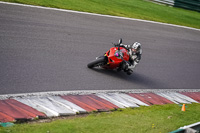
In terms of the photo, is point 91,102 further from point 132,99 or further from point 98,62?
point 98,62

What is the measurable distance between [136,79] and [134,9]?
9.66 metres

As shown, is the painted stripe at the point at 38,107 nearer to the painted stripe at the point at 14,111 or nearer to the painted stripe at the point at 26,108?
the painted stripe at the point at 26,108

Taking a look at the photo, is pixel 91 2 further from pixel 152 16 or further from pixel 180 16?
pixel 180 16

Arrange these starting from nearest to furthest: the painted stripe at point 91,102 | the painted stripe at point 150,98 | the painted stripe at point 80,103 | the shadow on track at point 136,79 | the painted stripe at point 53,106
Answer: the painted stripe at point 53,106, the painted stripe at point 80,103, the painted stripe at point 91,102, the painted stripe at point 150,98, the shadow on track at point 136,79

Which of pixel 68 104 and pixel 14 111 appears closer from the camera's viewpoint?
pixel 14 111

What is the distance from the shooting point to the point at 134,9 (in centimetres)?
1903

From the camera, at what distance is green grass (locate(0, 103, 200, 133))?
5.39 meters

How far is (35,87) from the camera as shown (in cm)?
742

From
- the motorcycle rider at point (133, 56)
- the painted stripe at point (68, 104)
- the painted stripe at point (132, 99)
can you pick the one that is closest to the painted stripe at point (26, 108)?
the painted stripe at point (68, 104)

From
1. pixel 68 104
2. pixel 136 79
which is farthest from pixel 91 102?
pixel 136 79

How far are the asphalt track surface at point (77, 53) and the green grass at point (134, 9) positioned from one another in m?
1.17

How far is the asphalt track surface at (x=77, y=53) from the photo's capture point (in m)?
8.14

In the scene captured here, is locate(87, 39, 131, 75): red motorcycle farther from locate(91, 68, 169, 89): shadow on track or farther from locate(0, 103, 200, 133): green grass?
locate(0, 103, 200, 133): green grass

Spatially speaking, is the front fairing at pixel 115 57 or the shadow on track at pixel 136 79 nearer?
the front fairing at pixel 115 57
